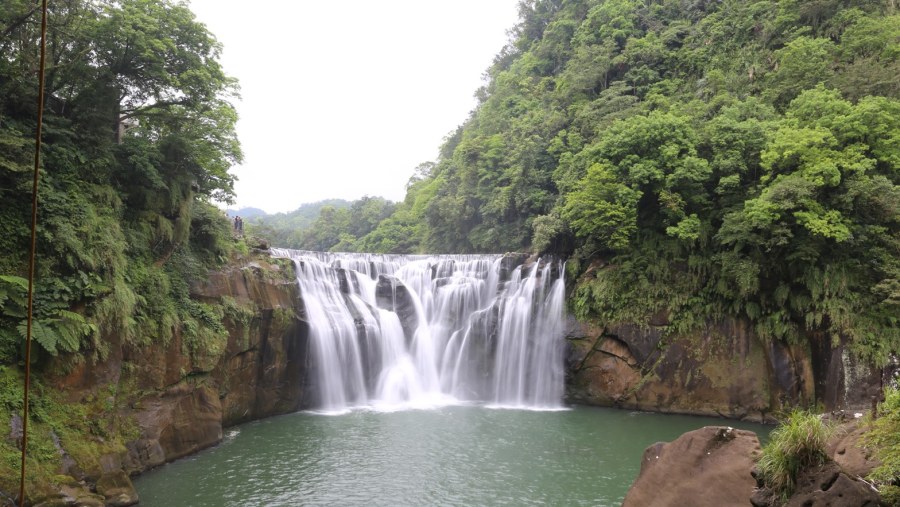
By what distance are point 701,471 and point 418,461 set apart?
8357mm

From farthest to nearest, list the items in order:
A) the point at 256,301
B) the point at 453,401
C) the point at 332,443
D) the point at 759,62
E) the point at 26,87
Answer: the point at 759,62, the point at 453,401, the point at 256,301, the point at 332,443, the point at 26,87

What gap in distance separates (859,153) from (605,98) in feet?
45.5

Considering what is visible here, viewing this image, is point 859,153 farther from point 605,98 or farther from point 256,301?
point 256,301

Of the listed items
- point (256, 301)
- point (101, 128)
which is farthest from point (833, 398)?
point (101, 128)

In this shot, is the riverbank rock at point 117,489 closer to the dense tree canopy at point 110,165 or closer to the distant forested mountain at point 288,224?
the dense tree canopy at point 110,165

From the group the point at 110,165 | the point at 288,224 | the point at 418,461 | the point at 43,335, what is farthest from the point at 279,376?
the point at 288,224

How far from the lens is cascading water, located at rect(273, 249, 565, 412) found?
21375 mm

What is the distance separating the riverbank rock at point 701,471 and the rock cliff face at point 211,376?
34.2 ft

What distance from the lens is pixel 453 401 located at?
72.7 ft

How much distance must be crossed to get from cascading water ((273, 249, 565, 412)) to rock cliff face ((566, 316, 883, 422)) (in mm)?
1496

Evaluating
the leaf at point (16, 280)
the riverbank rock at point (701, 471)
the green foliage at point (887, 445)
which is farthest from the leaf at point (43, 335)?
the green foliage at point (887, 445)

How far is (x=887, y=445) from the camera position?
18.4ft

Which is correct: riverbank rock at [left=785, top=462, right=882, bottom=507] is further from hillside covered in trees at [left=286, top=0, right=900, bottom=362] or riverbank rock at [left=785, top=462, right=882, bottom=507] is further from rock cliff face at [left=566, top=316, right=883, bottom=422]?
rock cliff face at [left=566, top=316, right=883, bottom=422]

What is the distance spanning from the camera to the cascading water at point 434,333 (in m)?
21.4
